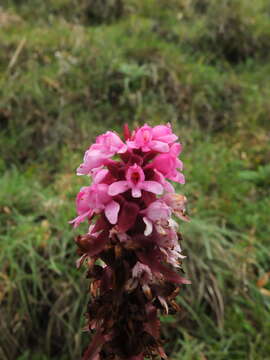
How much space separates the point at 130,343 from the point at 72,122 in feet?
10.8

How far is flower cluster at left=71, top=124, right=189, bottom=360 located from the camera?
1185 mm

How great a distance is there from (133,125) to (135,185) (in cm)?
325

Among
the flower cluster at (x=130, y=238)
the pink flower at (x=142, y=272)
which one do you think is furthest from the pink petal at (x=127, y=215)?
the pink flower at (x=142, y=272)

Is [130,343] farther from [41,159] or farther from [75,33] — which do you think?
[75,33]

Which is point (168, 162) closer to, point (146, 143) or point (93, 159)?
point (146, 143)

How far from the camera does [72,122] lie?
14.4 feet

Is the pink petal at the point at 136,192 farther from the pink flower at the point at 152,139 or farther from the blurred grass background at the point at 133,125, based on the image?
the blurred grass background at the point at 133,125

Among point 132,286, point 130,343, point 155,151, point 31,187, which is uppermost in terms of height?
point 155,151

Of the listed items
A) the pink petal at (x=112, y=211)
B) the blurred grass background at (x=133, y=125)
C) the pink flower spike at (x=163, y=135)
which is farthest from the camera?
the blurred grass background at (x=133, y=125)

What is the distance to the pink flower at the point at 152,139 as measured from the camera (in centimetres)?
123

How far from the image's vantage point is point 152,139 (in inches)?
49.8

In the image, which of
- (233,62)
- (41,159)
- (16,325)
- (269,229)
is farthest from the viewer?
(233,62)

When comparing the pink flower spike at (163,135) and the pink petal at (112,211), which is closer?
the pink petal at (112,211)

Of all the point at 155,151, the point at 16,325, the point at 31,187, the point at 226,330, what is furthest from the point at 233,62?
the point at 155,151
